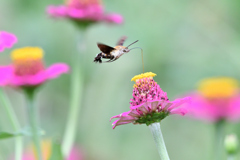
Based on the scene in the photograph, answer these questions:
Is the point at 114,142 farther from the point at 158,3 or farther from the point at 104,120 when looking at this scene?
the point at 158,3

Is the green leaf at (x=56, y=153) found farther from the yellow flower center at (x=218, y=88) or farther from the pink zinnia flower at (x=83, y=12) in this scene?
the yellow flower center at (x=218, y=88)

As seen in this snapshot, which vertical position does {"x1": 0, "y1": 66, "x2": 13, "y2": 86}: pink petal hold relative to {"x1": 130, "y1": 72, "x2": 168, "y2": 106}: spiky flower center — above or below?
above

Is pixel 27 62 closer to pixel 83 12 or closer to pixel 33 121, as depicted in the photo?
pixel 33 121

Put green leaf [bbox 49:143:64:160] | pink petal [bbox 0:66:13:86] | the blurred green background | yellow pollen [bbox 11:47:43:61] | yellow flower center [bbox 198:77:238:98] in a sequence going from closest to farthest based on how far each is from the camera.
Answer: green leaf [bbox 49:143:64:160], pink petal [bbox 0:66:13:86], yellow pollen [bbox 11:47:43:61], yellow flower center [bbox 198:77:238:98], the blurred green background

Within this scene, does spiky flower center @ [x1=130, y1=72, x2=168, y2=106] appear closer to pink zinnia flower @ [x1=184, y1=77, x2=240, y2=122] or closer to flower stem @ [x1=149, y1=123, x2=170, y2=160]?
flower stem @ [x1=149, y1=123, x2=170, y2=160]

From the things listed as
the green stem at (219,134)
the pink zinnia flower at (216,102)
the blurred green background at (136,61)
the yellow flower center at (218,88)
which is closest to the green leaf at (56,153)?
the green stem at (219,134)

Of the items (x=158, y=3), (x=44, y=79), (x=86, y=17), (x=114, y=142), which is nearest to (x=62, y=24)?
(x=158, y=3)

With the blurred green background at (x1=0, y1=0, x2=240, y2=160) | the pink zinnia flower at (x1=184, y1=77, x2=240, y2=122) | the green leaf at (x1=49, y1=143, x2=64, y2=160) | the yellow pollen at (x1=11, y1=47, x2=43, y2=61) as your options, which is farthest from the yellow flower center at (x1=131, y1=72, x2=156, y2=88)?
the blurred green background at (x1=0, y1=0, x2=240, y2=160)

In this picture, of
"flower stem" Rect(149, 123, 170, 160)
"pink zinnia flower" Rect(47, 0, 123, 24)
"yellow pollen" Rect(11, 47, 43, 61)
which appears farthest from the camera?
"pink zinnia flower" Rect(47, 0, 123, 24)
